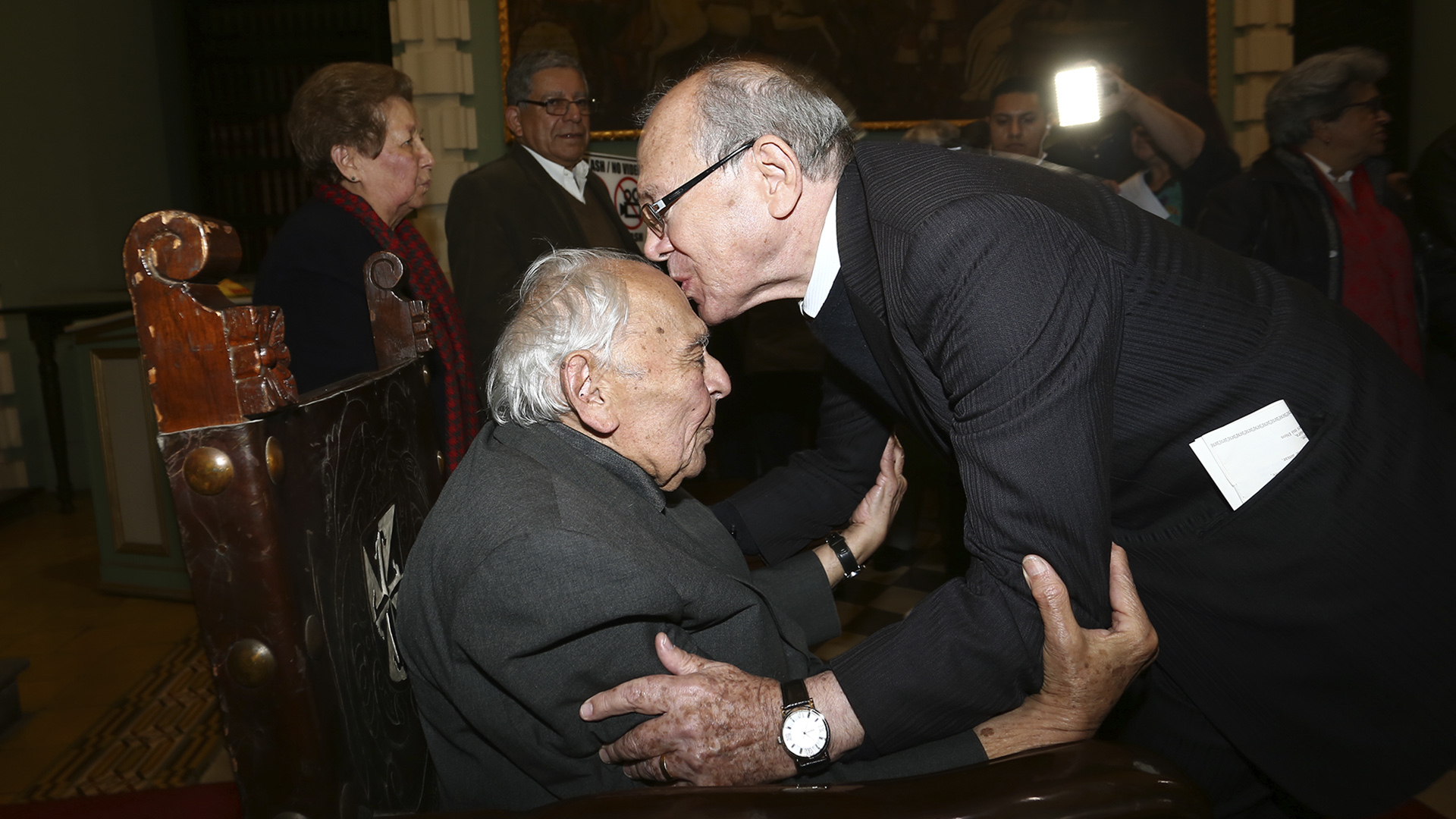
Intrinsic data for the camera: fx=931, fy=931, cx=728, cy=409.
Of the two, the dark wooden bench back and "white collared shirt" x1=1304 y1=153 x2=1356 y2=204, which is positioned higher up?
"white collared shirt" x1=1304 y1=153 x2=1356 y2=204

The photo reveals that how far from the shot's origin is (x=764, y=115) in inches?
48.4

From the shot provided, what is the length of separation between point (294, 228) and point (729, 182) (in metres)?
1.37

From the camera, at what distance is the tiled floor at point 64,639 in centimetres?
275

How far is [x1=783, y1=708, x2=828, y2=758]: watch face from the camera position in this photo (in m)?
1.00

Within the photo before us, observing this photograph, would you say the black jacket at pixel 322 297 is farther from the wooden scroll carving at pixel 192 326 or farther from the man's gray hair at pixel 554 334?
the wooden scroll carving at pixel 192 326

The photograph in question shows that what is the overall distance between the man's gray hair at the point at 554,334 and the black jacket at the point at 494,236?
5.33 ft

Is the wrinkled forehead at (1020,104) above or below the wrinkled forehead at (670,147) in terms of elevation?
above

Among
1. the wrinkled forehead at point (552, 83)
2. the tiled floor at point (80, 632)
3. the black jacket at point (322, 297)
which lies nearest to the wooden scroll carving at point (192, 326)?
the black jacket at point (322, 297)

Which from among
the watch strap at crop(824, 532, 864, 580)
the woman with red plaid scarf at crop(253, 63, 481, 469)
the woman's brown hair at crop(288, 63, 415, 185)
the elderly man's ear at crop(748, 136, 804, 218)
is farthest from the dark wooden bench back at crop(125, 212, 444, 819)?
the woman's brown hair at crop(288, 63, 415, 185)

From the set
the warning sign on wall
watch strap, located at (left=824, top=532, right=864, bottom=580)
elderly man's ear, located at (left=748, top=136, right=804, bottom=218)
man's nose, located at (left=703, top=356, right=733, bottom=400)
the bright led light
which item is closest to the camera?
elderly man's ear, located at (left=748, top=136, right=804, bottom=218)

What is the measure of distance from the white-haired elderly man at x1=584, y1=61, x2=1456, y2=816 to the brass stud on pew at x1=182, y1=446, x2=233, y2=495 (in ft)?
1.47

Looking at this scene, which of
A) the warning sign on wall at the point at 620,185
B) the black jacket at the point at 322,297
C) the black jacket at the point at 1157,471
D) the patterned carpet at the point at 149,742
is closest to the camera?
the black jacket at the point at 1157,471

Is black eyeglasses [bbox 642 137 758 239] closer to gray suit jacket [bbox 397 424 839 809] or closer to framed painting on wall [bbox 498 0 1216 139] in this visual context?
gray suit jacket [bbox 397 424 839 809]

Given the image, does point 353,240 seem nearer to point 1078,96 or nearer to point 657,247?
point 657,247
